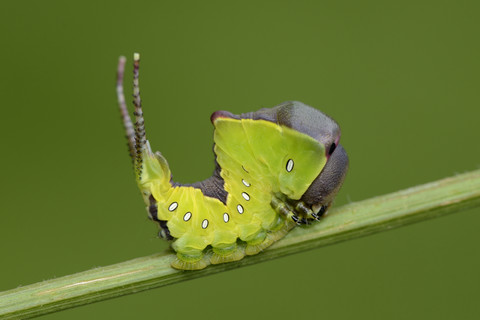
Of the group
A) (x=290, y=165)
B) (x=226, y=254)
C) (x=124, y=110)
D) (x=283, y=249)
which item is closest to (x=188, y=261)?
(x=226, y=254)

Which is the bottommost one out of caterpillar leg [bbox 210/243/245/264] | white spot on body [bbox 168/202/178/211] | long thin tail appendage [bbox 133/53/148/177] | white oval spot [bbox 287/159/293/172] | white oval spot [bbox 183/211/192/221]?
caterpillar leg [bbox 210/243/245/264]

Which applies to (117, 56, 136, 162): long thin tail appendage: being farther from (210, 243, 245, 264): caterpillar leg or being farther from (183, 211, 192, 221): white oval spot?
(210, 243, 245, 264): caterpillar leg

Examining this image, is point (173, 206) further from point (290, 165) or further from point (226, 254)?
point (290, 165)

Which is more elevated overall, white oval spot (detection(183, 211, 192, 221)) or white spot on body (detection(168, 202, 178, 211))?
white spot on body (detection(168, 202, 178, 211))

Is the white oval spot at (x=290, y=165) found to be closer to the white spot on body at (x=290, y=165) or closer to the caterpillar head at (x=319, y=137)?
→ the white spot on body at (x=290, y=165)

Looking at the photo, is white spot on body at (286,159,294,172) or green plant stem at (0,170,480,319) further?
white spot on body at (286,159,294,172)

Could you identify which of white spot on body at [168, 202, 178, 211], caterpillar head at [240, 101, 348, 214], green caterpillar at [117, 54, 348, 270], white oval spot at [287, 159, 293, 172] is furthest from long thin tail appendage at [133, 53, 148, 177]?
white oval spot at [287, 159, 293, 172]
